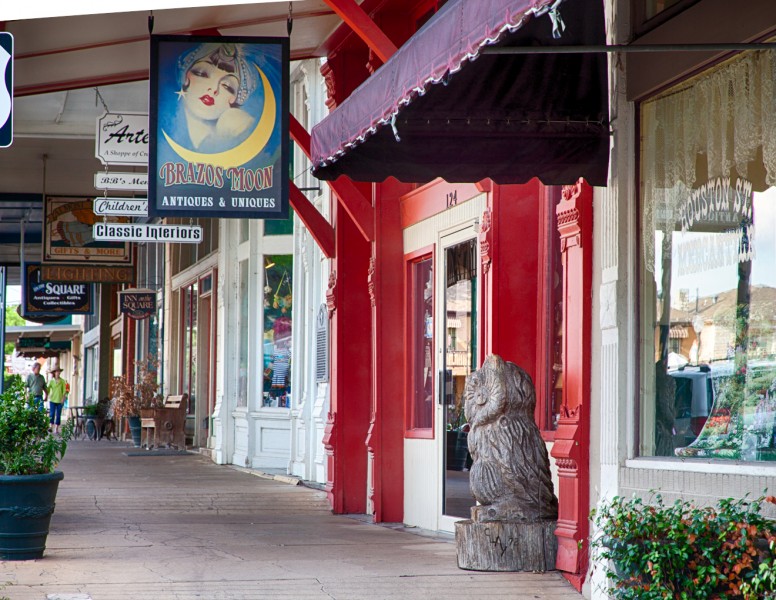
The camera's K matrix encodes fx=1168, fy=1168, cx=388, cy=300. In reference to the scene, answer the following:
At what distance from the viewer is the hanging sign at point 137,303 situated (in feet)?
80.1

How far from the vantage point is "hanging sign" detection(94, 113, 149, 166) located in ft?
44.0

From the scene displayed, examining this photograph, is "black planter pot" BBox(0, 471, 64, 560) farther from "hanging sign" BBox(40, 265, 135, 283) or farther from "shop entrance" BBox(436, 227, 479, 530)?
"hanging sign" BBox(40, 265, 135, 283)

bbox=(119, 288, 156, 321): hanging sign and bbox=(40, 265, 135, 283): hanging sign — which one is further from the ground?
bbox=(40, 265, 135, 283): hanging sign

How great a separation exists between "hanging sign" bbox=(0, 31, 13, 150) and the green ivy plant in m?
3.35

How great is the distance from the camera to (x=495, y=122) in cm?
701

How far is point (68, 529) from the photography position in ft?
32.2

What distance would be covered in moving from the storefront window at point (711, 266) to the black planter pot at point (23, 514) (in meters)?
4.13

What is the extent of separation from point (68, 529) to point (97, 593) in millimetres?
3154

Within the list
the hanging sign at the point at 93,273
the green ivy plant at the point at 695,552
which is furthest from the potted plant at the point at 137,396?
the green ivy plant at the point at 695,552

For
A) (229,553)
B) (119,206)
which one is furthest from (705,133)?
(119,206)

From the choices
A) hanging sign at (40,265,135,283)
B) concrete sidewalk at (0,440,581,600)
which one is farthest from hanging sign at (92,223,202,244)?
hanging sign at (40,265,135,283)

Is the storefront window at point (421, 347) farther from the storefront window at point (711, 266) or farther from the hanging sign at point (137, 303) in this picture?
the hanging sign at point (137, 303)

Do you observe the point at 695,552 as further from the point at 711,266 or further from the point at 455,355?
the point at 455,355

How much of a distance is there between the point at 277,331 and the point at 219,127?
6.81 m
